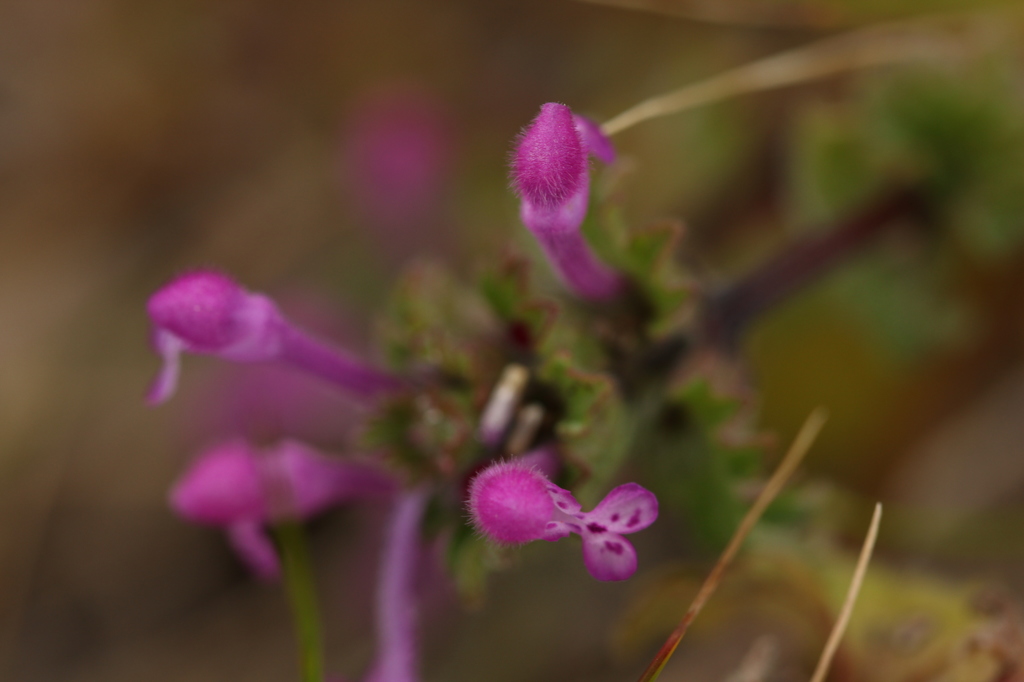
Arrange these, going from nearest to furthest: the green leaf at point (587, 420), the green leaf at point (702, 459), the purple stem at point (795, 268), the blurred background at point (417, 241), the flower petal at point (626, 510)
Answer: the flower petal at point (626, 510)
the green leaf at point (587, 420)
the green leaf at point (702, 459)
the purple stem at point (795, 268)
the blurred background at point (417, 241)

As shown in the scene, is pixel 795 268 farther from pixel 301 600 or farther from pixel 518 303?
pixel 301 600

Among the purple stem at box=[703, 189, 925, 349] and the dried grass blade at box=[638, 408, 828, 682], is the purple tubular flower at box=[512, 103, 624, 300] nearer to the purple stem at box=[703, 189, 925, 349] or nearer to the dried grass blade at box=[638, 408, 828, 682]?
the dried grass blade at box=[638, 408, 828, 682]

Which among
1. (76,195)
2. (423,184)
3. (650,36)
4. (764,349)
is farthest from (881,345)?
(76,195)

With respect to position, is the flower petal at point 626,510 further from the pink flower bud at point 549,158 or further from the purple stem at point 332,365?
the purple stem at point 332,365

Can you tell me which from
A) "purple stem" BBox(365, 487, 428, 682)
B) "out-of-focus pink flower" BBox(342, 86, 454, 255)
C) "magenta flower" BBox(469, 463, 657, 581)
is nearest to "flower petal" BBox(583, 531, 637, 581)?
"magenta flower" BBox(469, 463, 657, 581)

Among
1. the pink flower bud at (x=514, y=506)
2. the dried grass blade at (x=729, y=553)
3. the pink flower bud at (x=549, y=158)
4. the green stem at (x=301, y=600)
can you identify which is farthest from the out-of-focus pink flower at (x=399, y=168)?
the pink flower bud at (x=514, y=506)

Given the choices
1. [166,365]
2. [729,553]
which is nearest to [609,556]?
[729,553]
